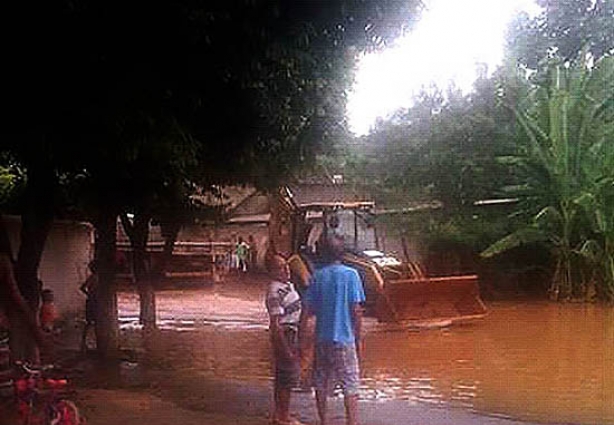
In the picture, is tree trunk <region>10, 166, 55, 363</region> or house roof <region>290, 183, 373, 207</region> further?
house roof <region>290, 183, 373, 207</region>

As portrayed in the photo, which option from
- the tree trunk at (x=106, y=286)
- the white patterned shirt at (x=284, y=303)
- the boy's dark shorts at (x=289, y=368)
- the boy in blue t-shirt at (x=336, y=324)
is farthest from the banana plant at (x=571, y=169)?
the boy in blue t-shirt at (x=336, y=324)

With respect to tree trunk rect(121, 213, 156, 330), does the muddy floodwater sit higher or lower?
lower

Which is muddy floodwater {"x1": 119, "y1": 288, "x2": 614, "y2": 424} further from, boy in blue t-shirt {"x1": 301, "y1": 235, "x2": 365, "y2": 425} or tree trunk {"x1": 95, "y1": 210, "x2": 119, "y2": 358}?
boy in blue t-shirt {"x1": 301, "y1": 235, "x2": 365, "y2": 425}

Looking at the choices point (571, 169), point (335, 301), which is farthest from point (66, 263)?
point (335, 301)

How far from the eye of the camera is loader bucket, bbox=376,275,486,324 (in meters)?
18.5

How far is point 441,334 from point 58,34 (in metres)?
12.1

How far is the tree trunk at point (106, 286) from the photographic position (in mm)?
13344

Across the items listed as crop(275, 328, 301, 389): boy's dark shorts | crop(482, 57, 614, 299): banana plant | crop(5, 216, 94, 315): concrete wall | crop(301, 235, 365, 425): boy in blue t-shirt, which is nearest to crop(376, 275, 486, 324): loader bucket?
crop(482, 57, 614, 299): banana plant

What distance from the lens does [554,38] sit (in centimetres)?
3659

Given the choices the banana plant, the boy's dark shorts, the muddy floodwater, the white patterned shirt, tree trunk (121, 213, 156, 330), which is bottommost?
the muddy floodwater

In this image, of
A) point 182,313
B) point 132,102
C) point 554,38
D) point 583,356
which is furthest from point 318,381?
point 554,38

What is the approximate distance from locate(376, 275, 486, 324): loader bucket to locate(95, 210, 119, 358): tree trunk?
21.3 feet

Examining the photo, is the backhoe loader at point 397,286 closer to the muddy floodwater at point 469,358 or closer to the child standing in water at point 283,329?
the muddy floodwater at point 469,358

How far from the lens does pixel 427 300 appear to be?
62.4 ft
